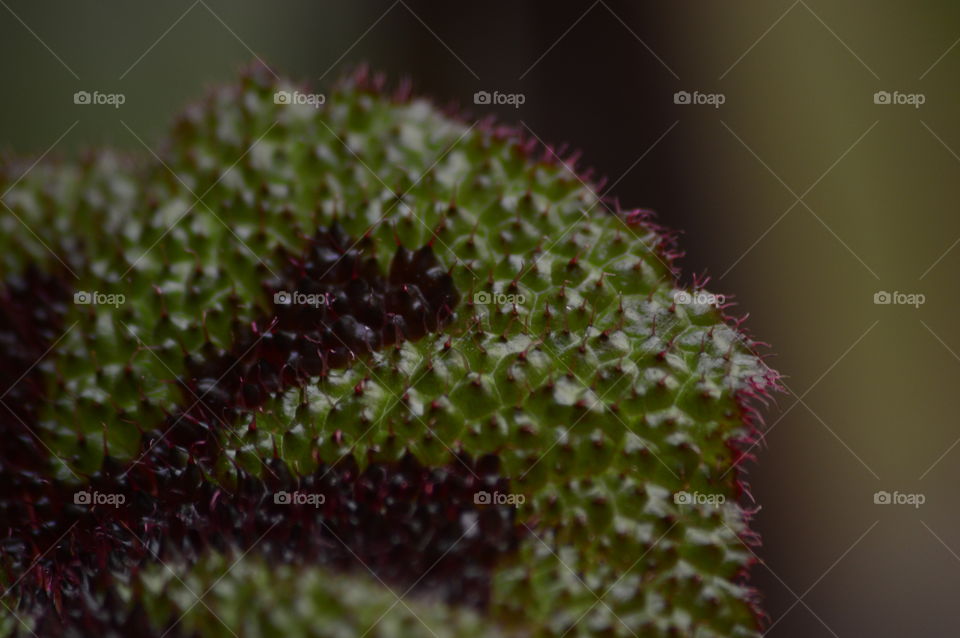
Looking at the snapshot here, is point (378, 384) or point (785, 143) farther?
point (785, 143)

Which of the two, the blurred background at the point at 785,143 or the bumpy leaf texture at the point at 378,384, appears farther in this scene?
the blurred background at the point at 785,143

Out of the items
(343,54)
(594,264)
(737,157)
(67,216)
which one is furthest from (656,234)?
(67,216)

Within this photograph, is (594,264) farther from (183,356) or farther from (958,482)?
(958,482)

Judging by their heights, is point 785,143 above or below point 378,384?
above
